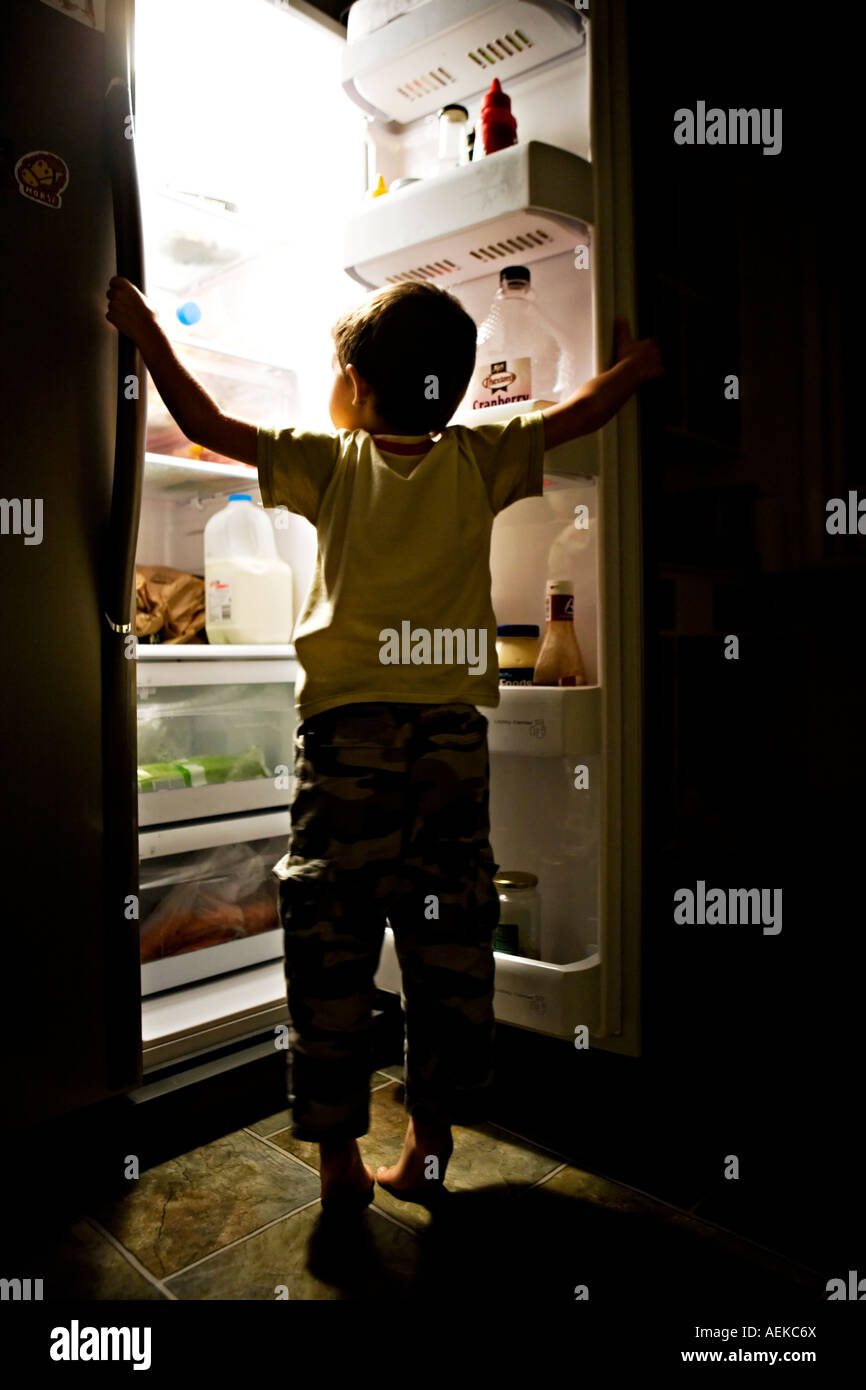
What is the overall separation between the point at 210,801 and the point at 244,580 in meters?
0.42

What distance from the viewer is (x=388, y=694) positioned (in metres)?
1.12

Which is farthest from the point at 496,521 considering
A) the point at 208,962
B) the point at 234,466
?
the point at 208,962

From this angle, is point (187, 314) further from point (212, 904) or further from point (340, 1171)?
point (340, 1171)

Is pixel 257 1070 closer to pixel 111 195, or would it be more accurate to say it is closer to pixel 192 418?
pixel 192 418

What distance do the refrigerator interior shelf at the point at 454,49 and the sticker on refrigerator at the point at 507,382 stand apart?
0.48 m

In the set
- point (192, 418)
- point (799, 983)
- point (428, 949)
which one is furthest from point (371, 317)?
point (799, 983)

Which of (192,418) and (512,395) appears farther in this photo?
(512,395)

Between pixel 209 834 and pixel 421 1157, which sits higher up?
pixel 209 834

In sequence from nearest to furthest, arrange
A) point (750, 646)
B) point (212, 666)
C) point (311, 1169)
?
point (750, 646) < point (311, 1169) < point (212, 666)

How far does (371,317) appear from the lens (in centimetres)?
113

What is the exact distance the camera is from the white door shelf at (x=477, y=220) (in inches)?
50.1
